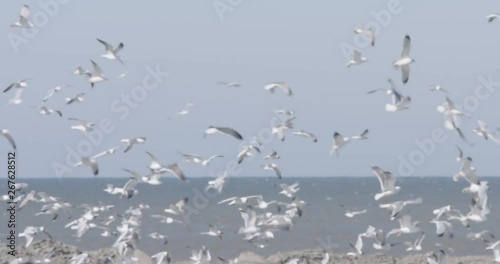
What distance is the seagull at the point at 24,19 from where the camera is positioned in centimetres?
2341

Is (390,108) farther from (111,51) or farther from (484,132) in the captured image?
(111,51)

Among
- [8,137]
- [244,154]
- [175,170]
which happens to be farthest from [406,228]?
[8,137]

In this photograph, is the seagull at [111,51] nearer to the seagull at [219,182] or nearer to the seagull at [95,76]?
the seagull at [95,76]

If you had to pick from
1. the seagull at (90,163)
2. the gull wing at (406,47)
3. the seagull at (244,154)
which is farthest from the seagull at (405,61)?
the seagull at (90,163)

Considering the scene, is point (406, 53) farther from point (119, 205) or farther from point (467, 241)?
point (119, 205)

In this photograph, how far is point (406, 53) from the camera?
21.5m

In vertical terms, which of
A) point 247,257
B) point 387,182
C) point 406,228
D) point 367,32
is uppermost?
point 367,32

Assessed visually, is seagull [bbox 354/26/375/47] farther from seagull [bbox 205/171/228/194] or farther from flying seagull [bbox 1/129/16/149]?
flying seagull [bbox 1/129/16/149]

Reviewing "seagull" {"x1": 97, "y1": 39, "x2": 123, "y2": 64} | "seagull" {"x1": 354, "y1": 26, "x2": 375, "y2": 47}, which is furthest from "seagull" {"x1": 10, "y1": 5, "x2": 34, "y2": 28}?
"seagull" {"x1": 354, "y1": 26, "x2": 375, "y2": 47}

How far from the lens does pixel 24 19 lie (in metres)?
23.7

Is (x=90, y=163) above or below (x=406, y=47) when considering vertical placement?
below

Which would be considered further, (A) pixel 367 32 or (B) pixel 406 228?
(B) pixel 406 228

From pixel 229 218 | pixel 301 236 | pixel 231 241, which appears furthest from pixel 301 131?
pixel 229 218

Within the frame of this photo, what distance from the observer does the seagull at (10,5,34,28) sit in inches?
922
